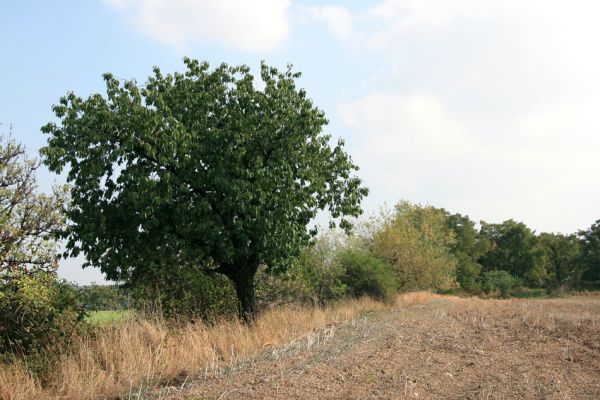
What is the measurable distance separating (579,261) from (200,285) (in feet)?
190

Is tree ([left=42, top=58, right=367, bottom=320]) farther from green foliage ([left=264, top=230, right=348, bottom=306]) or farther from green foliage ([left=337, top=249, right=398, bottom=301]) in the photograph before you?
green foliage ([left=337, top=249, right=398, bottom=301])

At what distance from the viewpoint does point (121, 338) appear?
934 cm

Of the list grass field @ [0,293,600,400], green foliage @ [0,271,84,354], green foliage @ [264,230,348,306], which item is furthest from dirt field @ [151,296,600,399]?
green foliage @ [264,230,348,306]

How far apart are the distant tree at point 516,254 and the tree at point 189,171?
57.5 meters

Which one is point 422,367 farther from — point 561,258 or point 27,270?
point 561,258

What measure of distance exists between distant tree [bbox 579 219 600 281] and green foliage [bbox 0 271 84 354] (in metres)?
61.1

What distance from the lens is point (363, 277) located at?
2756cm

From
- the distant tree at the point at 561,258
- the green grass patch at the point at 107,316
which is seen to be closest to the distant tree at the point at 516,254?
the distant tree at the point at 561,258

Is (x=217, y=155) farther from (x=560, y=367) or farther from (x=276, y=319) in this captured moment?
(x=560, y=367)

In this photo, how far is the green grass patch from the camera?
1095cm

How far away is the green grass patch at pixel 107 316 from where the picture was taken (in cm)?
1095

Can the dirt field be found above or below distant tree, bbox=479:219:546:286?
below

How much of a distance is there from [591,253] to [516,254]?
32.8ft

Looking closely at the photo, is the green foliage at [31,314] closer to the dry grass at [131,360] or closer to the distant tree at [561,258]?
the dry grass at [131,360]
